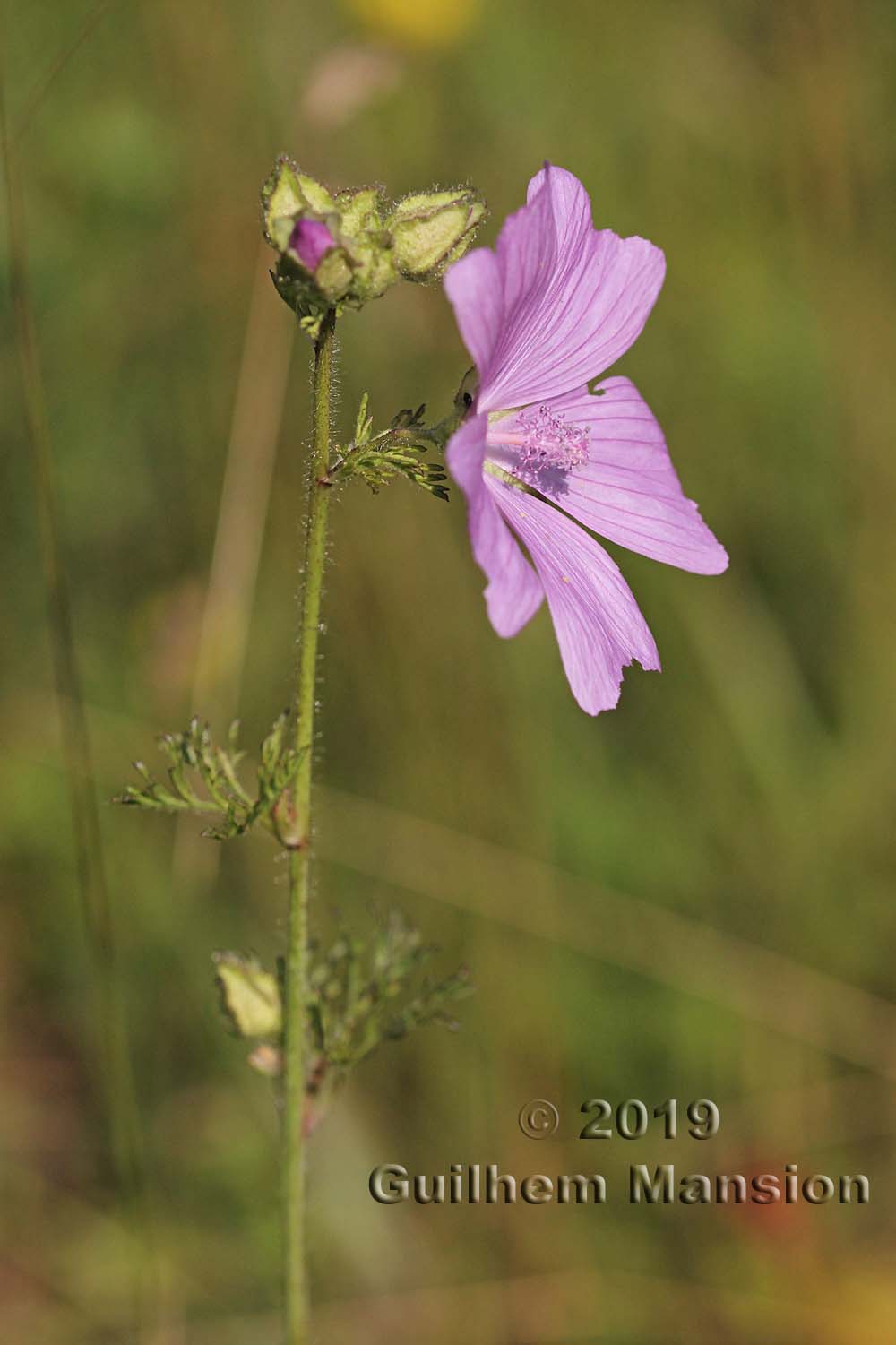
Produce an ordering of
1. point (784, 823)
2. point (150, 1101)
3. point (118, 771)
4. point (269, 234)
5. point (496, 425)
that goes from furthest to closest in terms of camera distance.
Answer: point (784, 823)
point (118, 771)
point (150, 1101)
point (496, 425)
point (269, 234)

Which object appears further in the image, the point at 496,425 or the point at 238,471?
the point at 238,471

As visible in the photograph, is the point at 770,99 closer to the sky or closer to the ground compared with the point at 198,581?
closer to the sky

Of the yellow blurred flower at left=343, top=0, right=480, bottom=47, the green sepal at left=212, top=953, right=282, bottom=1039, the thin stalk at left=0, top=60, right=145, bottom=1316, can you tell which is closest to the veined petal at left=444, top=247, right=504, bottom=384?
the green sepal at left=212, top=953, right=282, bottom=1039

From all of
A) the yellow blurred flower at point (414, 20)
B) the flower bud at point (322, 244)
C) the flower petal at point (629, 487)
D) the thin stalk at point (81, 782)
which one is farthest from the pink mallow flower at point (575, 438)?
the yellow blurred flower at point (414, 20)

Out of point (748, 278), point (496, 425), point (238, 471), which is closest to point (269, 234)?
point (496, 425)

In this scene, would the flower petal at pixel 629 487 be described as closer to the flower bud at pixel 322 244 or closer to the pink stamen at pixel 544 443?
the pink stamen at pixel 544 443

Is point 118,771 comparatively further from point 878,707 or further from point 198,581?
point 878,707

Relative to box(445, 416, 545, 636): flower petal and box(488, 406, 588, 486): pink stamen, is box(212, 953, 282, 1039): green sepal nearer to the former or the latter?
box(445, 416, 545, 636): flower petal
